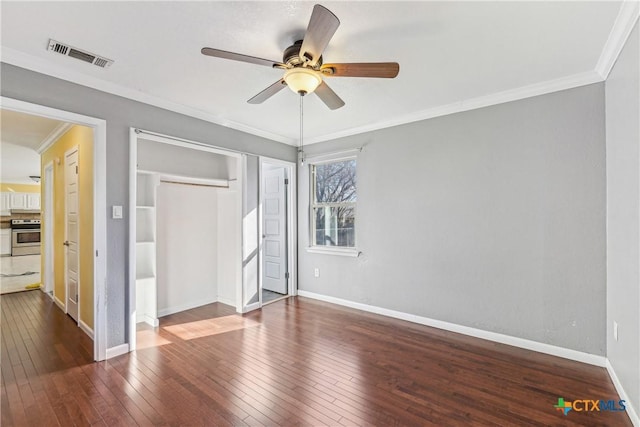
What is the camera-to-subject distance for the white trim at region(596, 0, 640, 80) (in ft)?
5.74

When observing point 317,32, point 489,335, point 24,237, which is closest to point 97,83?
point 317,32

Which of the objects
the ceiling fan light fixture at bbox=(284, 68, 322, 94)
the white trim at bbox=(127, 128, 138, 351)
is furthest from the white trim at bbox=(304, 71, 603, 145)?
the white trim at bbox=(127, 128, 138, 351)

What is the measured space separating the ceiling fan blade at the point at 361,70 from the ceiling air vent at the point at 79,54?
184cm

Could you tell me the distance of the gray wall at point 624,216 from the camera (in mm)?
1852

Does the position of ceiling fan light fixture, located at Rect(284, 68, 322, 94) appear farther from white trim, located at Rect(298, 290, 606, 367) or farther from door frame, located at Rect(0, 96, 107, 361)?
white trim, located at Rect(298, 290, 606, 367)

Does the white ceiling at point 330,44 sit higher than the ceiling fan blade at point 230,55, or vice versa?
the white ceiling at point 330,44

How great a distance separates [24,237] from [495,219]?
12558 millimetres

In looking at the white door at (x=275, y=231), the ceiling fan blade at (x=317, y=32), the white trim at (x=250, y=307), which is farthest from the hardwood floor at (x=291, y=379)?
the ceiling fan blade at (x=317, y=32)

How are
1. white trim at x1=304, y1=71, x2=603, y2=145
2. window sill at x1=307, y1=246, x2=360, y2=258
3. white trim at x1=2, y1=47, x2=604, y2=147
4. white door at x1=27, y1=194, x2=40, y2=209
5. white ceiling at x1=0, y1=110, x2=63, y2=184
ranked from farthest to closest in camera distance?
white door at x1=27, y1=194, x2=40, y2=209 → window sill at x1=307, y1=246, x2=360, y2=258 → white ceiling at x1=0, y1=110, x2=63, y2=184 → white trim at x1=304, y1=71, x2=603, y2=145 → white trim at x1=2, y1=47, x2=604, y2=147

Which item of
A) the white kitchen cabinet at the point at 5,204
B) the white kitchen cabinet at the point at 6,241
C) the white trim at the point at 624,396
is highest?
the white kitchen cabinet at the point at 5,204

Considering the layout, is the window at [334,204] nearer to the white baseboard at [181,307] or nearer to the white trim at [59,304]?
the white baseboard at [181,307]

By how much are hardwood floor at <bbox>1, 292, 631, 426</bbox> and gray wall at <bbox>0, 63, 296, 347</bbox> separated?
1.93ft

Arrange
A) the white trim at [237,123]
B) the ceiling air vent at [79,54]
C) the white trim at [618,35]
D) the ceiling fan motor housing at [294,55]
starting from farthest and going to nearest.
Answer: the white trim at [237,123] → the ceiling air vent at [79,54] → the ceiling fan motor housing at [294,55] → the white trim at [618,35]

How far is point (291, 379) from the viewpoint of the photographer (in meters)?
2.37
